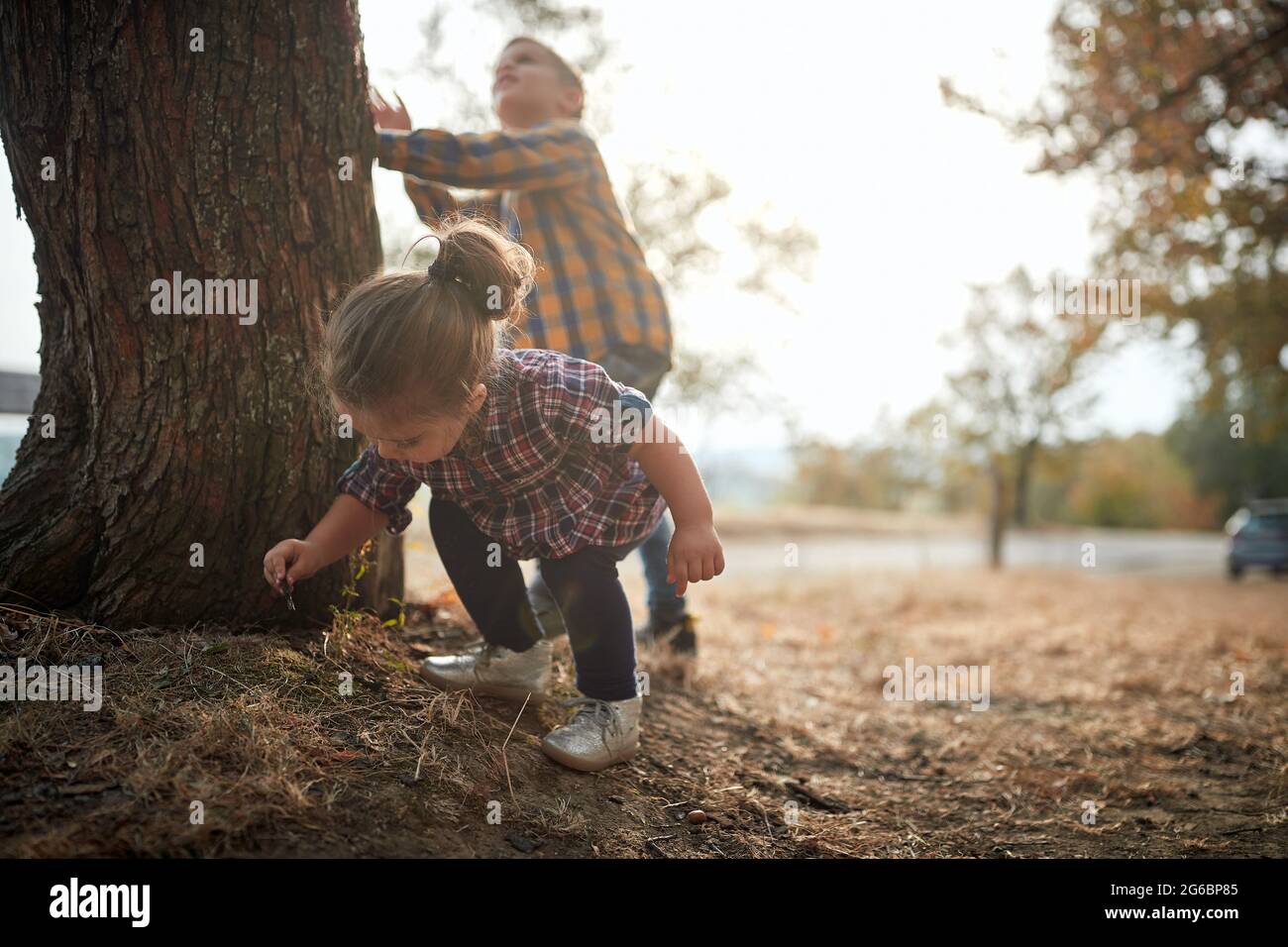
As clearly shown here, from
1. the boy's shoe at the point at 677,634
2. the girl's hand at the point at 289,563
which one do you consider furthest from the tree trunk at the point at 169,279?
the boy's shoe at the point at 677,634

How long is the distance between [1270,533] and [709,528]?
17.5 m

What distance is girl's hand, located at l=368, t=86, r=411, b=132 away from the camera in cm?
279

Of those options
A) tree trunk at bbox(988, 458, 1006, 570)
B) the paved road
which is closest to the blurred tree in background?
the paved road

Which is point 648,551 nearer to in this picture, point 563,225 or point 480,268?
point 563,225

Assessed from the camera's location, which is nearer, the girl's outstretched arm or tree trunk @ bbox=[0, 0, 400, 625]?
the girl's outstretched arm

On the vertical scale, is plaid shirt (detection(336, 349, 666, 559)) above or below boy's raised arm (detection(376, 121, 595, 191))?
below

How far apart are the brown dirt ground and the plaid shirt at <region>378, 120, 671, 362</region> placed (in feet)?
3.52

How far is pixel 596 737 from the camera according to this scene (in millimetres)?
2252

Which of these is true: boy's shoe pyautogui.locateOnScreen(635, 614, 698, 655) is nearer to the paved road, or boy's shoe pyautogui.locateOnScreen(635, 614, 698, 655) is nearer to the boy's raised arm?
the boy's raised arm

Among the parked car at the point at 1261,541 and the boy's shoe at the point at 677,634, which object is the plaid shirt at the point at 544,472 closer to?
the boy's shoe at the point at 677,634

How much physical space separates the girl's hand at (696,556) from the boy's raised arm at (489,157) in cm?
129

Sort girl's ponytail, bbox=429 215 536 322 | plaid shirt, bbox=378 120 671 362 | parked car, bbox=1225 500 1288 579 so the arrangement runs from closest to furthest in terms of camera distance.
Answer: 1. girl's ponytail, bbox=429 215 536 322
2. plaid shirt, bbox=378 120 671 362
3. parked car, bbox=1225 500 1288 579

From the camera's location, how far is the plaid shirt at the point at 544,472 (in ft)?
7.22
